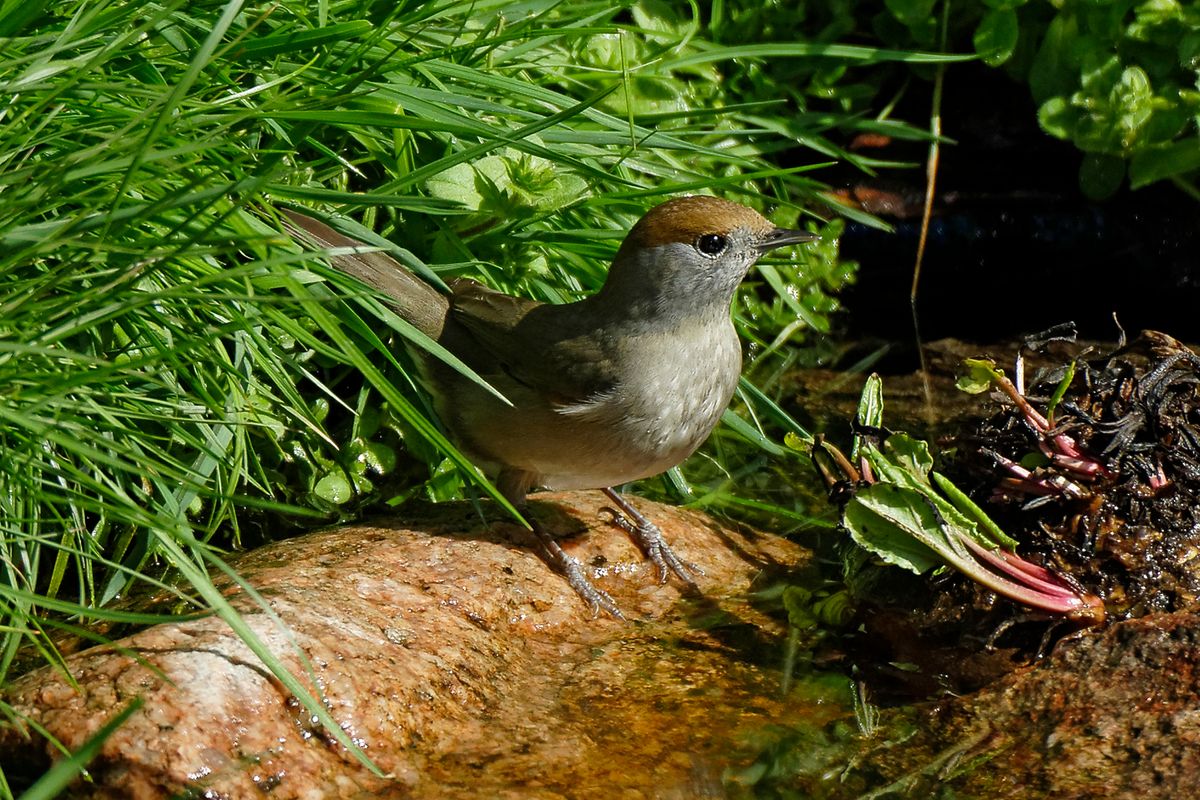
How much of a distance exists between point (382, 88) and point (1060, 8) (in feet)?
11.4

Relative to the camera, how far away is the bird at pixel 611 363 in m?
4.39

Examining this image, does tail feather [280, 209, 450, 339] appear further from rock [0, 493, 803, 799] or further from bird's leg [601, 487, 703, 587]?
bird's leg [601, 487, 703, 587]

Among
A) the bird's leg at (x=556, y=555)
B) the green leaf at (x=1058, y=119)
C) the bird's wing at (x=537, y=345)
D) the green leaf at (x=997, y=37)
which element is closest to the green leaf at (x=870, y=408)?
the bird's wing at (x=537, y=345)

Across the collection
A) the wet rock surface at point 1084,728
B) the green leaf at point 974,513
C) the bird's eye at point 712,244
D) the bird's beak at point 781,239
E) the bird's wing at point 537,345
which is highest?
the bird's eye at point 712,244

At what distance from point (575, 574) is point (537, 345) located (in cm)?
77

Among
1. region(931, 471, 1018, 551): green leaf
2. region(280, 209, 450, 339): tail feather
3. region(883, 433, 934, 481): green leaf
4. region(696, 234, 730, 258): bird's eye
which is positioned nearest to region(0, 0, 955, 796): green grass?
region(280, 209, 450, 339): tail feather

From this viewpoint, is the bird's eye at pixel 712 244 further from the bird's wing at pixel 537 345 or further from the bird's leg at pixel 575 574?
the bird's leg at pixel 575 574

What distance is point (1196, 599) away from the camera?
385 cm

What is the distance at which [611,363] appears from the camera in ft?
14.7

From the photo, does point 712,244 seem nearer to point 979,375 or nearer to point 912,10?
point 979,375

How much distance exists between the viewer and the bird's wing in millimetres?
4473

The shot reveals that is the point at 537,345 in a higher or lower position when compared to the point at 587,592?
higher

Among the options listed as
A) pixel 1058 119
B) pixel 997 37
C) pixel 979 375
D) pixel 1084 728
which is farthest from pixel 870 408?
pixel 997 37

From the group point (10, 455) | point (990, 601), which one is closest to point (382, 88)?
point (10, 455)
